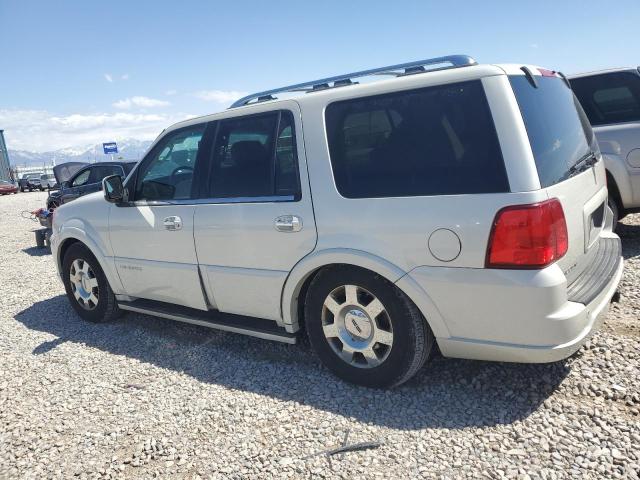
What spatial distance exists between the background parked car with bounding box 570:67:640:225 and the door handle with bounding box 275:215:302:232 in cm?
400

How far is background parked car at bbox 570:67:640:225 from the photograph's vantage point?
5.11m

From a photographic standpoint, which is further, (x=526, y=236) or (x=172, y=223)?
(x=172, y=223)

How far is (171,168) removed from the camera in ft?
13.2

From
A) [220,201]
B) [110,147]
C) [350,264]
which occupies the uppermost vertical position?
[110,147]

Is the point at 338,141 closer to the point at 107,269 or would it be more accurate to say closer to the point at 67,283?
the point at 107,269

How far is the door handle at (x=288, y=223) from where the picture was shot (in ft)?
10.1

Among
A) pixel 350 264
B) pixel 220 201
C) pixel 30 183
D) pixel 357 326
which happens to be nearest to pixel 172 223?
pixel 220 201

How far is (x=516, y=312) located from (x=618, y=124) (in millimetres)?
3978

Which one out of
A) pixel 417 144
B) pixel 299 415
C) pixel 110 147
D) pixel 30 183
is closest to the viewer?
pixel 417 144

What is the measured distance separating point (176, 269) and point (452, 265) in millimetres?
2328

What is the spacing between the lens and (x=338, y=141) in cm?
300

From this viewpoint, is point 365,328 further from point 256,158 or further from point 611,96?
point 611,96

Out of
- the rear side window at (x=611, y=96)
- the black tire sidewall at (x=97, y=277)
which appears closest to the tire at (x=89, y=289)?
the black tire sidewall at (x=97, y=277)

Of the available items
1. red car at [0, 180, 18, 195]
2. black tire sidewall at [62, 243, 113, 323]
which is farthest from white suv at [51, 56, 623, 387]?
red car at [0, 180, 18, 195]
